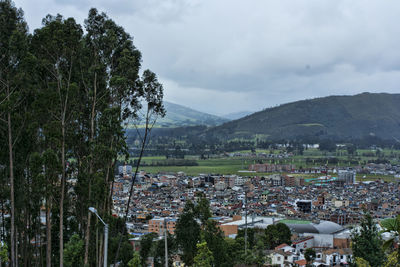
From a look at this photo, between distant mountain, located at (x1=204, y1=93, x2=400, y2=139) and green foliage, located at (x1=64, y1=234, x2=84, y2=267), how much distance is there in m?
147

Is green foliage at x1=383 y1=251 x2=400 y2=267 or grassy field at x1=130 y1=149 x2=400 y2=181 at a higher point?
green foliage at x1=383 y1=251 x2=400 y2=267

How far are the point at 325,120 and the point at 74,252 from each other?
17528 cm

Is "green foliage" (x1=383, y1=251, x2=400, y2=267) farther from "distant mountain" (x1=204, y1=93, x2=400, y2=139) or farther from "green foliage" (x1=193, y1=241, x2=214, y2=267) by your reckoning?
"distant mountain" (x1=204, y1=93, x2=400, y2=139)

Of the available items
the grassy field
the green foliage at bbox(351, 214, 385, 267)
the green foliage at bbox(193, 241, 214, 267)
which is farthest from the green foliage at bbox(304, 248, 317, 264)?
the grassy field

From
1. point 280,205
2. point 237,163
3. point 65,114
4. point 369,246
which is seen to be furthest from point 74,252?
point 237,163

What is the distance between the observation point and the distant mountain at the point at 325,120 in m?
167

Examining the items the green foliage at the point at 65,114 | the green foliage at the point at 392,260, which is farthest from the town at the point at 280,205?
the green foliage at the point at 392,260

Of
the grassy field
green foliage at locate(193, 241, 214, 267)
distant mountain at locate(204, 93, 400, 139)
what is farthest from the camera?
distant mountain at locate(204, 93, 400, 139)

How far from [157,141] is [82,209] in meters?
149

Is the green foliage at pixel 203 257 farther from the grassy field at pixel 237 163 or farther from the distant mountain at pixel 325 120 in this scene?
the distant mountain at pixel 325 120

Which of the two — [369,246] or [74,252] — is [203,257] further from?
[369,246]

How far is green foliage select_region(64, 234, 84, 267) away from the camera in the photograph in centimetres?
1196

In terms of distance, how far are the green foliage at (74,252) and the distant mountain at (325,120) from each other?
481 ft

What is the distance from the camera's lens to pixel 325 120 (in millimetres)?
179250
